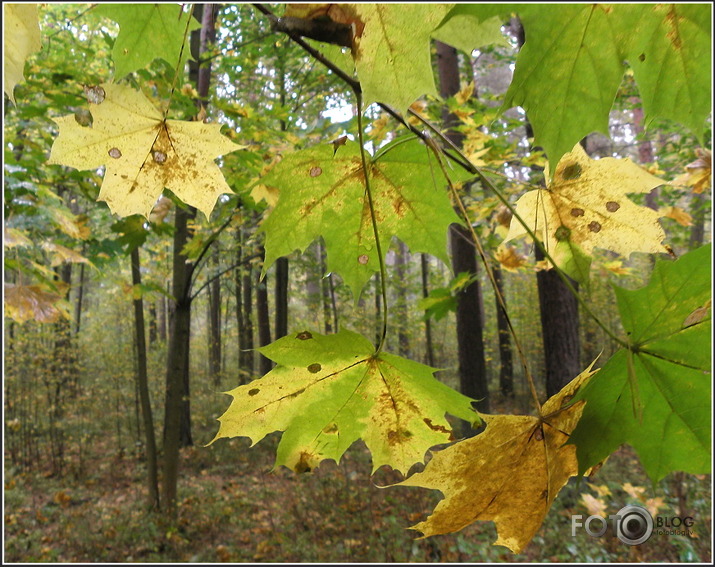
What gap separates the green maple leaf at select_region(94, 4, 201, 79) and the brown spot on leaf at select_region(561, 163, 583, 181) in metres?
0.71

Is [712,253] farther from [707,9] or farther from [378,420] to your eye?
[378,420]

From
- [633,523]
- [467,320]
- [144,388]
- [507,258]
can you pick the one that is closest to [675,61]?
Result: [507,258]

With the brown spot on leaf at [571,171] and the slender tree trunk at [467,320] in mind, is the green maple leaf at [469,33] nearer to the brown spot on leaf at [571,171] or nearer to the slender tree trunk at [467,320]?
the brown spot on leaf at [571,171]

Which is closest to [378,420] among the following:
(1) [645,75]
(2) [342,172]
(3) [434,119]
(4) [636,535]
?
(2) [342,172]

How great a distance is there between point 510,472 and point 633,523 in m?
4.50

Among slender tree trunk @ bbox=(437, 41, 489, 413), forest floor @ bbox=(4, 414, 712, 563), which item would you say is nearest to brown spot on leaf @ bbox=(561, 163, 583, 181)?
forest floor @ bbox=(4, 414, 712, 563)

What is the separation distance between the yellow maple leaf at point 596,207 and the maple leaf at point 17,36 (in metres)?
0.83

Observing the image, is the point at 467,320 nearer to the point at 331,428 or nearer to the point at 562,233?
the point at 562,233

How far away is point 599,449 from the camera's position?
1.82ft

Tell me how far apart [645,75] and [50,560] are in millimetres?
6209

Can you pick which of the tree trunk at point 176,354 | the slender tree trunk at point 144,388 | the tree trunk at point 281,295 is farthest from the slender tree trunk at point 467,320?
the slender tree trunk at point 144,388

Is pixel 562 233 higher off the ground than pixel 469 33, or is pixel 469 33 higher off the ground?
pixel 469 33

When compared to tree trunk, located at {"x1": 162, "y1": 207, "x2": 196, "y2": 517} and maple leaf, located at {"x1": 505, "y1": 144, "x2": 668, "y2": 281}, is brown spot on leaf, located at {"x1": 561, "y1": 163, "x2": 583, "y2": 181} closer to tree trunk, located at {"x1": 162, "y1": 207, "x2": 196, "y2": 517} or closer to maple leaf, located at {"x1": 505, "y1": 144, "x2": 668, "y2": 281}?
maple leaf, located at {"x1": 505, "y1": 144, "x2": 668, "y2": 281}

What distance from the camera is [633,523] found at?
4008 millimetres
